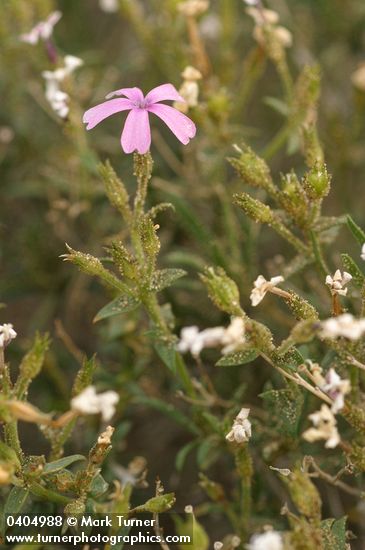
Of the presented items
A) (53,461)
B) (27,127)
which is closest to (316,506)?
(53,461)

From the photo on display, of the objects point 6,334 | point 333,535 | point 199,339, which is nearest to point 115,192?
point 6,334

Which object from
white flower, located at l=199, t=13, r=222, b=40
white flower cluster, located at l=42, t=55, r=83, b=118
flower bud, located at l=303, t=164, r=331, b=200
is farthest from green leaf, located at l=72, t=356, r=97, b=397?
white flower, located at l=199, t=13, r=222, b=40

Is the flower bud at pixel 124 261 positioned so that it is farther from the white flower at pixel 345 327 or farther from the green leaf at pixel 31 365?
the white flower at pixel 345 327

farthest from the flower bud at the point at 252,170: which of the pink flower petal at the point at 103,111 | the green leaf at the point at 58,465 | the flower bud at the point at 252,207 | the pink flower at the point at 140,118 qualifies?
the green leaf at the point at 58,465

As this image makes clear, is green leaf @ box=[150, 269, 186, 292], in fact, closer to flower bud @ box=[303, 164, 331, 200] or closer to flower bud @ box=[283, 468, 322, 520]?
flower bud @ box=[303, 164, 331, 200]

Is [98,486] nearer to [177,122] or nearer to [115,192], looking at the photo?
[115,192]

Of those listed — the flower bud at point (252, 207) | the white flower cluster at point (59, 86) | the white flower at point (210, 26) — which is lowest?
the flower bud at point (252, 207)

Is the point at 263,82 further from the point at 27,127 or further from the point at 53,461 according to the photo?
the point at 53,461
